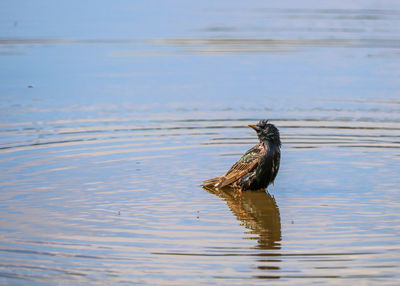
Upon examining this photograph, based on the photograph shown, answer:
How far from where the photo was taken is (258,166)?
1113 cm

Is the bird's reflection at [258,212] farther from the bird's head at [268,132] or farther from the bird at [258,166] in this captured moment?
the bird's head at [268,132]

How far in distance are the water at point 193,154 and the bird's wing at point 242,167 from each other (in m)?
0.26

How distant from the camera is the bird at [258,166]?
11.1 metres

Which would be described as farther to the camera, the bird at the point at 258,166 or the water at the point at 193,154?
the bird at the point at 258,166

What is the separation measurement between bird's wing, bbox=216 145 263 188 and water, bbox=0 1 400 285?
26 centimetres

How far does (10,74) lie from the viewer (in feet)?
64.4

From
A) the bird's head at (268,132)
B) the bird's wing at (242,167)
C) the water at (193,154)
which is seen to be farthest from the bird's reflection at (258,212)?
the bird's head at (268,132)

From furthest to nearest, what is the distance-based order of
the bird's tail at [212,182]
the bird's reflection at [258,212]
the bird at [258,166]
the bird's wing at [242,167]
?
the bird's tail at [212,182] < the bird's wing at [242,167] < the bird at [258,166] < the bird's reflection at [258,212]

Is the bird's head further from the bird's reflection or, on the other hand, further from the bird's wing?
the bird's reflection

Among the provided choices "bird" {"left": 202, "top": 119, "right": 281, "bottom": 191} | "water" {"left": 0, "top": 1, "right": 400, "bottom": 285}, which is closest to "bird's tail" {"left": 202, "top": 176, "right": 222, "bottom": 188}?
"bird" {"left": 202, "top": 119, "right": 281, "bottom": 191}

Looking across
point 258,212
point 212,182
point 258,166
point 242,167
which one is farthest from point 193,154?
point 258,212

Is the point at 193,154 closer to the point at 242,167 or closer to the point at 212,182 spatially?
the point at 212,182

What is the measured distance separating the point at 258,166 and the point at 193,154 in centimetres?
201

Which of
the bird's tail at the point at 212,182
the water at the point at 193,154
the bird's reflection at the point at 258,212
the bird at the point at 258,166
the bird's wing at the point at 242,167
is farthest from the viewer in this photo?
the bird's tail at the point at 212,182
